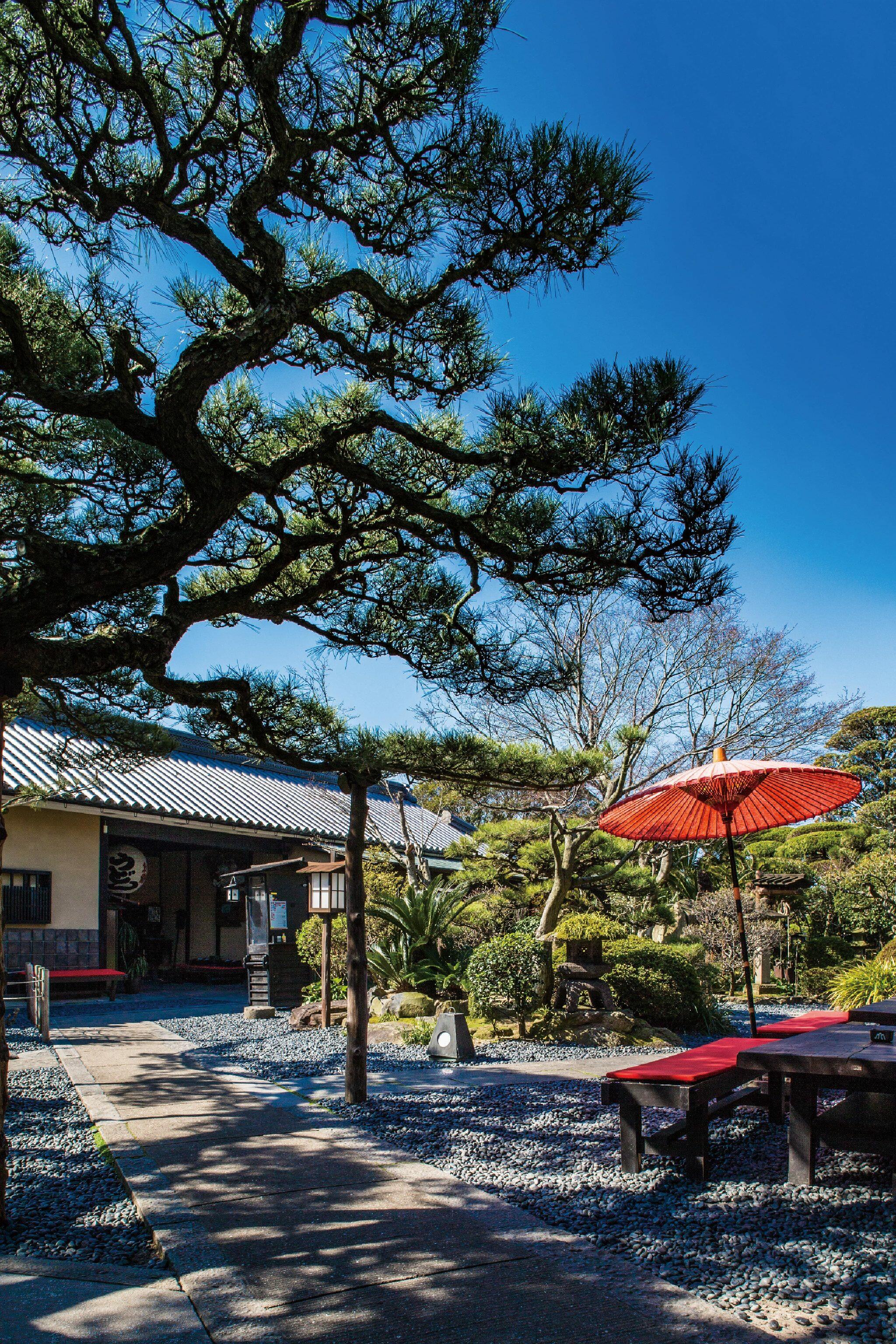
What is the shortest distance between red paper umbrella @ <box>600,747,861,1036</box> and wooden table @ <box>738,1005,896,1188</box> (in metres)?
1.35

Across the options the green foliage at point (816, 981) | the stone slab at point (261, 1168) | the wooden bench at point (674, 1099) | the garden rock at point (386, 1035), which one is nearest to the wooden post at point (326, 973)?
the garden rock at point (386, 1035)

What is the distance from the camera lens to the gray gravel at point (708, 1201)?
8.76 feet

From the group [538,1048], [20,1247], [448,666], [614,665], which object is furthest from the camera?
[614,665]

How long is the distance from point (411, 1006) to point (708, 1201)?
5867 millimetres

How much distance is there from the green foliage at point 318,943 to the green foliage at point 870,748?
14422 mm

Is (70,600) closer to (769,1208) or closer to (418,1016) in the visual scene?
(769,1208)

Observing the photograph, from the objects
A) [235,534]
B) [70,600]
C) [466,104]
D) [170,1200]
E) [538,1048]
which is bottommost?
[538,1048]

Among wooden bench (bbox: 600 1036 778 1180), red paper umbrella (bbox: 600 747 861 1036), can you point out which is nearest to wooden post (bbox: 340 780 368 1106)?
red paper umbrella (bbox: 600 747 861 1036)

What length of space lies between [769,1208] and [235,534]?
450 centimetres

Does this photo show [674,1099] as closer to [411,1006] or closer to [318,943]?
[411,1006]

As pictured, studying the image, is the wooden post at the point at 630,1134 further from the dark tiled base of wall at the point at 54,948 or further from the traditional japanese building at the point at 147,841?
the dark tiled base of wall at the point at 54,948

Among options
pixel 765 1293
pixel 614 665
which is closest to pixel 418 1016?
pixel 765 1293

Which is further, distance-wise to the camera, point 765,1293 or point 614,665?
point 614,665

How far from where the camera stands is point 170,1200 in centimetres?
353
